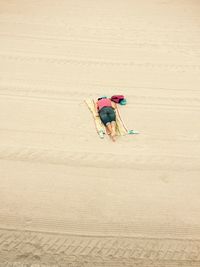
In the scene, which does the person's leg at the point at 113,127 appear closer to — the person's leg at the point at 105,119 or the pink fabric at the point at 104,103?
the person's leg at the point at 105,119

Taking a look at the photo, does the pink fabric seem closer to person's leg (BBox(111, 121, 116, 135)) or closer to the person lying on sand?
the person lying on sand

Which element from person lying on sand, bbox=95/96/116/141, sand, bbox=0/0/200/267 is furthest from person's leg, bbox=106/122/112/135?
sand, bbox=0/0/200/267

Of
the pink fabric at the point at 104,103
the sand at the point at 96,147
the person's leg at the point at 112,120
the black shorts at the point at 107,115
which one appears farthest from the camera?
the pink fabric at the point at 104,103

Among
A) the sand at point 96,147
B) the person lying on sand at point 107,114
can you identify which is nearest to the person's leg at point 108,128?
the person lying on sand at point 107,114

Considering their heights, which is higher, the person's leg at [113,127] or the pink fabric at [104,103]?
A: the pink fabric at [104,103]

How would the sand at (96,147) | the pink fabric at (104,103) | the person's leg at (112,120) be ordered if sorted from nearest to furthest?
the sand at (96,147)
the person's leg at (112,120)
the pink fabric at (104,103)

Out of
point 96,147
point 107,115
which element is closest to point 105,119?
point 107,115
